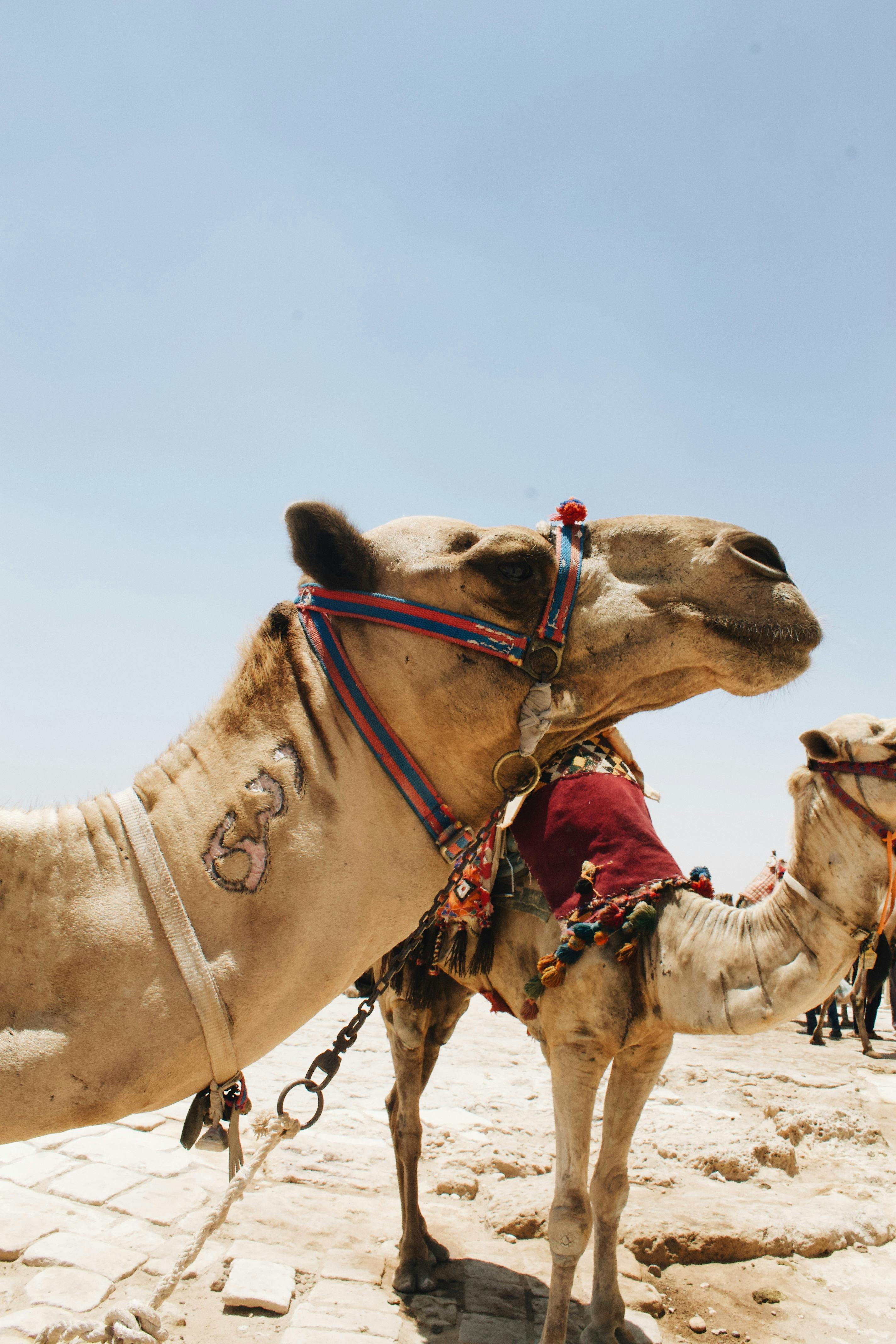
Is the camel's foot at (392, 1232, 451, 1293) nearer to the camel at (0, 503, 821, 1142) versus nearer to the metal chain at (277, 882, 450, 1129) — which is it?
the metal chain at (277, 882, 450, 1129)

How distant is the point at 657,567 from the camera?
1849mm

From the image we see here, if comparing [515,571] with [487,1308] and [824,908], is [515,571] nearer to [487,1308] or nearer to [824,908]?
[824,908]

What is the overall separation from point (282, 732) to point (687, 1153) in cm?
646

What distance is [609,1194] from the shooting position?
4.29 m

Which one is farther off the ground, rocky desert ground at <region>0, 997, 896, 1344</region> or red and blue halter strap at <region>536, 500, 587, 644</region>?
red and blue halter strap at <region>536, 500, 587, 644</region>

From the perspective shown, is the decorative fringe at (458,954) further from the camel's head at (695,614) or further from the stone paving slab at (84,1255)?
the camel's head at (695,614)

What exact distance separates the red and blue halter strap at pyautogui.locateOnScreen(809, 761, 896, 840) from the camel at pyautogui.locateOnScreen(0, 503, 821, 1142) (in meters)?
2.11

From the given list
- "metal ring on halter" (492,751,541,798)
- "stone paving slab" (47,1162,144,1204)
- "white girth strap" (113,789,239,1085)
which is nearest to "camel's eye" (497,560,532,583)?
"metal ring on halter" (492,751,541,798)

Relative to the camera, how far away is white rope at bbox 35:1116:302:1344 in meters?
1.83

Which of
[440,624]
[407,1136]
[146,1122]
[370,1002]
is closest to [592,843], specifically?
[407,1136]

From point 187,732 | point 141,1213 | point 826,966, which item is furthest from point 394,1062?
point 187,732

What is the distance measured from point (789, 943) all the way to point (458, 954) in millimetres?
1763

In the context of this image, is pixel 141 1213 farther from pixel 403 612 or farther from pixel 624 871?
pixel 403 612

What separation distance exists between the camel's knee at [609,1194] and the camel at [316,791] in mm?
3275
